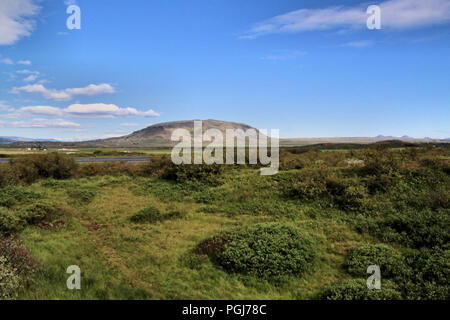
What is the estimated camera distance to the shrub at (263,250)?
8008 mm

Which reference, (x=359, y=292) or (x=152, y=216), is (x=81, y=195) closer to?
(x=152, y=216)

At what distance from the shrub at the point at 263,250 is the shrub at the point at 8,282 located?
4984 mm

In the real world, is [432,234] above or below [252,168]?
below

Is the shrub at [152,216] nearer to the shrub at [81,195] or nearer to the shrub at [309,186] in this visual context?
the shrub at [81,195]

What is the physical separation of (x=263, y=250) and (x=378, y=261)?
3.37 metres

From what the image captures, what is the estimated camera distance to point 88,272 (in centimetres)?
759

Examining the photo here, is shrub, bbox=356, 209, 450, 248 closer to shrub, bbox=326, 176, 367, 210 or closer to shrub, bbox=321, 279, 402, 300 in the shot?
shrub, bbox=326, 176, 367, 210

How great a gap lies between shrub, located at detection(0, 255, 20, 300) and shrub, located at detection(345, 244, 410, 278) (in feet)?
28.6

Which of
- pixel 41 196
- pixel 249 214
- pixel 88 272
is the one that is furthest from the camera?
pixel 41 196

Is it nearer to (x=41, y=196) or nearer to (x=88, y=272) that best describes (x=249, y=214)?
(x=88, y=272)

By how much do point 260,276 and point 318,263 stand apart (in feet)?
6.89

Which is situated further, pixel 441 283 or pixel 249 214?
pixel 249 214

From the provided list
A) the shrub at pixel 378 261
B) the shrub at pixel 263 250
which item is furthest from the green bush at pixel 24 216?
the shrub at pixel 378 261
